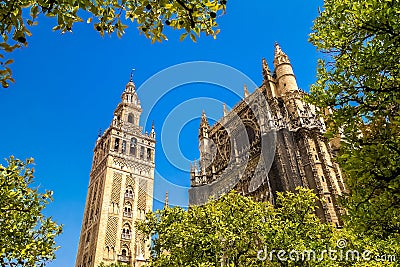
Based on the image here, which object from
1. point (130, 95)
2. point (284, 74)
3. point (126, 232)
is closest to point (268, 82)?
point (284, 74)

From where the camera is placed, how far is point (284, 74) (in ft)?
112

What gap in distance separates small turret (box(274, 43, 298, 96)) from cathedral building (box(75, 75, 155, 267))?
87.9ft

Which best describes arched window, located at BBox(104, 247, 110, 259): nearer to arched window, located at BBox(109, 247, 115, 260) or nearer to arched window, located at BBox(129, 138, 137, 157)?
arched window, located at BBox(109, 247, 115, 260)

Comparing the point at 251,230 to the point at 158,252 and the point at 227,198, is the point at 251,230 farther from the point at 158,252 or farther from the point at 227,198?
the point at 158,252

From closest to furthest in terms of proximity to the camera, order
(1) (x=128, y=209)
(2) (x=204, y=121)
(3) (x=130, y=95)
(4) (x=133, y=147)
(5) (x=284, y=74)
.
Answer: (5) (x=284, y=74)
(2) (x=204, y=121)
(1) (x=128, y=209)
(4) (x=133, y=147)
(3) (x=130, y=95)

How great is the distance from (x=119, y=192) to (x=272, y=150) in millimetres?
25874

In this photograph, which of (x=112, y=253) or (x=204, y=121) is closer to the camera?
(x=112, y=253)

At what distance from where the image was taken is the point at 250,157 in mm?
32750

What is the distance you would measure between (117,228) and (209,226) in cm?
3050

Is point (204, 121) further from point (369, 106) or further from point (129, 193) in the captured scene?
point (369, 106)

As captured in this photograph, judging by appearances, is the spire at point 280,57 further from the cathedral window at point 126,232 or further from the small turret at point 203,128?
the cathedral window at point 126,232

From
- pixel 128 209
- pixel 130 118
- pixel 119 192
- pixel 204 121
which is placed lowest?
pixel 128 209

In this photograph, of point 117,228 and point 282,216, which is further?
point 117,228

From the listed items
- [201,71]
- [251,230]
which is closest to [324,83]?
[251,230]
